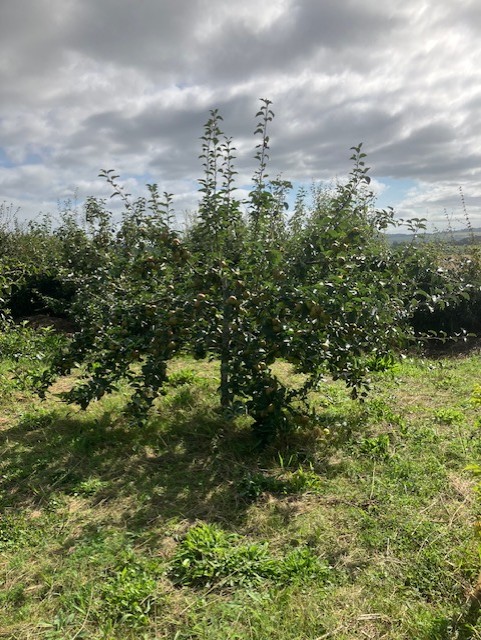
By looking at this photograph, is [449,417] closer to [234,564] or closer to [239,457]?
[239,457]

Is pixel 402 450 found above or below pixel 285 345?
below

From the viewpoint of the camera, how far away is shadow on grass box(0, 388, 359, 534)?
2809mm

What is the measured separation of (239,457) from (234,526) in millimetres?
769

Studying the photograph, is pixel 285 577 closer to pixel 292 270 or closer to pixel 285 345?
pixel 285 345

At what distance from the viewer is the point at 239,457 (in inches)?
132

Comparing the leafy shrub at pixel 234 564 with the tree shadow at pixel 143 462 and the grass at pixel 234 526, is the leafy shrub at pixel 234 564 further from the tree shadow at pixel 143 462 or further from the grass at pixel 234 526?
the tree shadow at pixel 143 462

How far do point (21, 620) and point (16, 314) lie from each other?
762cm

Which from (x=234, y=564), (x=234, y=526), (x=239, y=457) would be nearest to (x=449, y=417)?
(x=239, y=457)

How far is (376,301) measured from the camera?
3334 millimetres

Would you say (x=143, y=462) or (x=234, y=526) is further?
(x=143, y=462)

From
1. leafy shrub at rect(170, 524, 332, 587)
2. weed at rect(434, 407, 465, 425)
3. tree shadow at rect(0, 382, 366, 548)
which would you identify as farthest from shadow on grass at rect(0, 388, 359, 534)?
weed at rect(434, 407, 465, 425)

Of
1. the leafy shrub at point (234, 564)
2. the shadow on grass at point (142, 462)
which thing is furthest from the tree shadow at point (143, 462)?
the leafy shrub at point (234, 564)

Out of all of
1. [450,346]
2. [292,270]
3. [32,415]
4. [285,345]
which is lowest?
[450,346]

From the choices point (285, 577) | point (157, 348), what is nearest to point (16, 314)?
point (157, 348)
